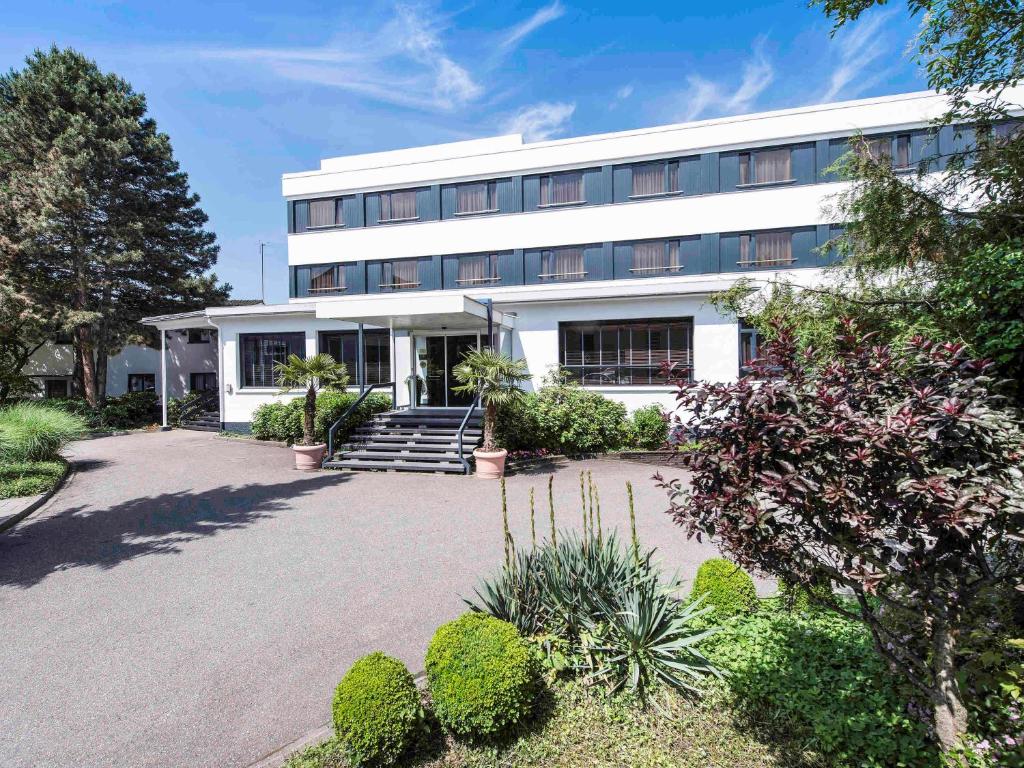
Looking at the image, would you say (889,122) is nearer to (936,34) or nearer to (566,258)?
(566,258)

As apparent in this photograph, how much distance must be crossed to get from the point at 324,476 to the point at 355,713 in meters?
9.60

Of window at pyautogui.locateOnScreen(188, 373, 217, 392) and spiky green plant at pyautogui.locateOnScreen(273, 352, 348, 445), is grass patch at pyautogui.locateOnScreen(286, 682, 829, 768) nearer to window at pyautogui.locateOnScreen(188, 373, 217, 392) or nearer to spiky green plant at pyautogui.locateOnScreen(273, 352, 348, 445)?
spiky green plant at pyautogui.locateOnScreen(273, 352, 348, 445)

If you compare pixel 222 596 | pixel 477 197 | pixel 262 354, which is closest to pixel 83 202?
pixel 262 354

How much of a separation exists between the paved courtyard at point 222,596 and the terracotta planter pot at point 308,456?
135 cm

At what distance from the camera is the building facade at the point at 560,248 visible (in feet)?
51.0

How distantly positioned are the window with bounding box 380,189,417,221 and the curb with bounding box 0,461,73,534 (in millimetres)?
14604

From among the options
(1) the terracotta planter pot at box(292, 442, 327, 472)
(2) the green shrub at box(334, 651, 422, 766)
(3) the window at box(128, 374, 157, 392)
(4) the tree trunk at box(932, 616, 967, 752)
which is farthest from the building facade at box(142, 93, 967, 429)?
(3) the window at box(128, 374, 157, 392)

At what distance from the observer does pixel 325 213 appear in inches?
898

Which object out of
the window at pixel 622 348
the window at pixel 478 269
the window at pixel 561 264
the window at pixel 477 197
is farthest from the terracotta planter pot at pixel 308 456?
the window at pixel 477 197

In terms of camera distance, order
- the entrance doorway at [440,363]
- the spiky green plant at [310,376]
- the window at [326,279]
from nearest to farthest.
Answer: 1. the spiky green plant at [310,376]
2. the entrance doorway at [440,363]
3. the window at [326,279]

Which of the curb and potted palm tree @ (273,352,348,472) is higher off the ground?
potted palm tree @ (273,352,348,472)

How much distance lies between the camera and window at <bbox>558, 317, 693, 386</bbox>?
605 inches

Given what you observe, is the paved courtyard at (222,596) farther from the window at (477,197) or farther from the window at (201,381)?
the window at (201,381)

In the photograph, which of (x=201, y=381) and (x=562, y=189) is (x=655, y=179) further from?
(x=201, y=381)
